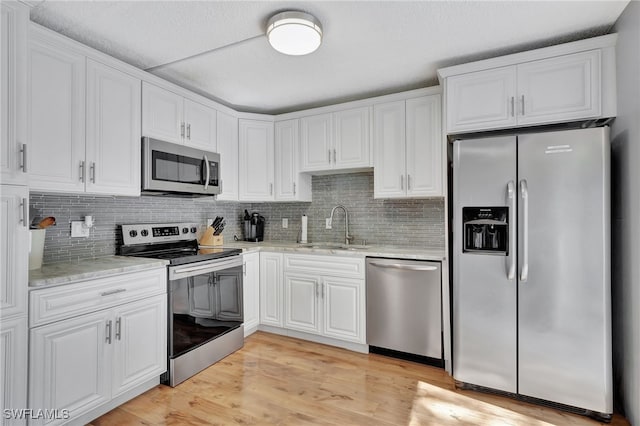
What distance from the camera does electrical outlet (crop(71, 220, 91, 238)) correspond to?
2.42 metres

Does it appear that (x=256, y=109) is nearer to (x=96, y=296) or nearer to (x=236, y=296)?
(x=236, y=296)

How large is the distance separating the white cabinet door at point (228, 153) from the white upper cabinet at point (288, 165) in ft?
1.49

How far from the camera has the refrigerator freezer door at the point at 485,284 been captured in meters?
2.21

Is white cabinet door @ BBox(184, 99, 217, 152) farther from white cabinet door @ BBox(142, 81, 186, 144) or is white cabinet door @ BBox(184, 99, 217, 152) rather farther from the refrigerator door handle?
the refrigerator door handle

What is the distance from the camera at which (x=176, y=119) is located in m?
2.81

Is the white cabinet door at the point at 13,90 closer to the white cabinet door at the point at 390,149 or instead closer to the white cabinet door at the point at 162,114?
the white cabinet door at the point at 162,114

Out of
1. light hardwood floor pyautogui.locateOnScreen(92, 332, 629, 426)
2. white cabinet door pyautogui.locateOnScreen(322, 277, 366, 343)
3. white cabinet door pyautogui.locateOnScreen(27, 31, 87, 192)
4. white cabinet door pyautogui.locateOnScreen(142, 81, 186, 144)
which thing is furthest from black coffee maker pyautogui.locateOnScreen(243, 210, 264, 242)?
white cabinet door pyautogui.locateOnScreen(27, 31, 87, 192)

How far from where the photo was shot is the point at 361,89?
125 inches

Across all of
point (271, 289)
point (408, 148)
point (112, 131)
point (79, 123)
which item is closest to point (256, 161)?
point (271, 289)

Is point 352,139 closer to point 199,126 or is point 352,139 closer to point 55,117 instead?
point 199,126

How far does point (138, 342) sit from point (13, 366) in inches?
26.5

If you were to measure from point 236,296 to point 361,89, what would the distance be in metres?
2.23

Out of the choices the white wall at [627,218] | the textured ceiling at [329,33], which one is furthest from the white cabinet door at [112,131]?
the white wall at [627,218]

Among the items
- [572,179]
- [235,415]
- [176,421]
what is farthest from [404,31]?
[176,421]
